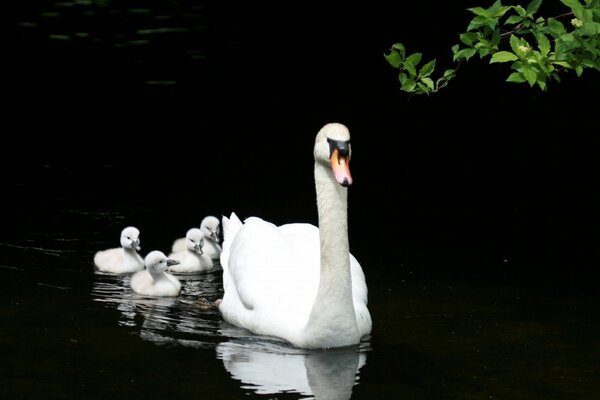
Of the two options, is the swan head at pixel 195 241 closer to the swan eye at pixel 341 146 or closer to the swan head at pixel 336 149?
the swan head at pixel 336 149

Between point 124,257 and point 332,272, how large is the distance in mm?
3365

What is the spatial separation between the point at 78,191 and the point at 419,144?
572 cm

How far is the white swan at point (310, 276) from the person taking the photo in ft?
34.7

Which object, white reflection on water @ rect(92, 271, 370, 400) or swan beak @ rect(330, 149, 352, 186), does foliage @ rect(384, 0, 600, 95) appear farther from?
white reflection on water @ rect(92, 271, 370, 400)

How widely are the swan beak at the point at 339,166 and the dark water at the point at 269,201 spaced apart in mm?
1413

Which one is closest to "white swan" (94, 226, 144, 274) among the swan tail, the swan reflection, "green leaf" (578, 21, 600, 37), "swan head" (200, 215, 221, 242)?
the swan tail

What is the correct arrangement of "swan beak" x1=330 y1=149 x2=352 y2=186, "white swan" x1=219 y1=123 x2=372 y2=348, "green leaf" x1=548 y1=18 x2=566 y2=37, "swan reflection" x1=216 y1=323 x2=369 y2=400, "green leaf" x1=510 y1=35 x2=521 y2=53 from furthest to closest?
A: "white swan" x1=219 y1=123 x2=372 y2=348 < "swan beak" x1=330 y1=149 x2=352 y2=186 < "swan reflection" x1=216 y1=323 x2=369 y2=400 < "green leaf" x1=548 y1=18 x2=566 y2=37 < "green leaf" x1=510 y1=35 x2=521 y2=53

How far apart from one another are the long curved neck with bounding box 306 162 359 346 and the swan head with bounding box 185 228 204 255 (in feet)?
10.0

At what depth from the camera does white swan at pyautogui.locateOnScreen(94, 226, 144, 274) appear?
1327cm

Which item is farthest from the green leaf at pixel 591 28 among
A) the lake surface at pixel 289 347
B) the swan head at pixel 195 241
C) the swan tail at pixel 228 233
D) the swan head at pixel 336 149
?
the swan head at pixel 195 241

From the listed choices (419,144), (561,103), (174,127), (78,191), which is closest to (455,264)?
(78,191)

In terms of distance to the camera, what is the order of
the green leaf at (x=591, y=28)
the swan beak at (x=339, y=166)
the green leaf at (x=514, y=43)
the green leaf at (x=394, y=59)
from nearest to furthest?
the green leaf at (x=591, y=28)
the green leaf at (x=514, y=43)
the green leaf at (x=394, y=59)
the swan beak at (x=339, y=166)

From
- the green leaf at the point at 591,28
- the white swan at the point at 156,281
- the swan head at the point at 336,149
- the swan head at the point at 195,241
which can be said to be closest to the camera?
the green leaf at the point at 591,28

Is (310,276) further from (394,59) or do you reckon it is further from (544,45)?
(544,45)
